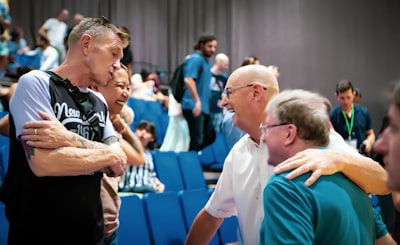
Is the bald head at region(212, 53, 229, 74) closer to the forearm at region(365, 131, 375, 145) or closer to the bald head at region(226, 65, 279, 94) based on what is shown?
the forearm at region(365, 131, 375, 145)

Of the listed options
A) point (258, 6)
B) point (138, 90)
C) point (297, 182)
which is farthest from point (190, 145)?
point (258, 6)

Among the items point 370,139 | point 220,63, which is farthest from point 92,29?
point 370,139

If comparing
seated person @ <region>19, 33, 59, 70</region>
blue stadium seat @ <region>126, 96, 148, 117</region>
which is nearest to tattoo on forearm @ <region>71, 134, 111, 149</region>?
blue stadium seat @ <region>126, 96, 148, 117</region>

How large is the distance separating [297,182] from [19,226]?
0.96 metres

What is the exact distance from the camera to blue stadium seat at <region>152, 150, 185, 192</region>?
4797 millimetres

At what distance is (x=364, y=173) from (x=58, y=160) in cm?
98

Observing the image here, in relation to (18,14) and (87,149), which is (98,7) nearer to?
(18,14)

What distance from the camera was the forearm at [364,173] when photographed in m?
1.58

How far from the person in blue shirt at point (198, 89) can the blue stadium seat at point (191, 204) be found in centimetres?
222

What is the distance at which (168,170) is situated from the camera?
487 cm

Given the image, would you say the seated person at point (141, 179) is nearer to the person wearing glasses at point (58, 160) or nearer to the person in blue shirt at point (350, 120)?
the person wearing glasses at point (58, 160)

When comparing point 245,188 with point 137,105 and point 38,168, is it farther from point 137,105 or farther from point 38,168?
point 137,105

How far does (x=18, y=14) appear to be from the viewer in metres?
11.2

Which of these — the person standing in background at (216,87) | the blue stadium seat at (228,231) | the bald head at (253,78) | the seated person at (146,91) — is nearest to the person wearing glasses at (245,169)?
the bald head at (253,78)
